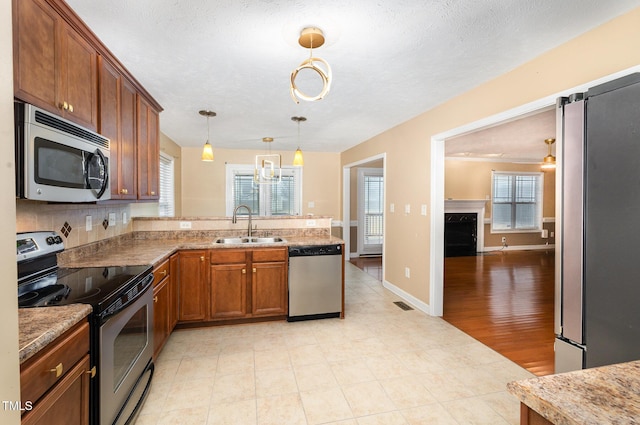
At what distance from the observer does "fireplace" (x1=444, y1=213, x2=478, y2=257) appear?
23.6ft

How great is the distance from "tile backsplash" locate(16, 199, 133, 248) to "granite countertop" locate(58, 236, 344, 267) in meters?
0.13

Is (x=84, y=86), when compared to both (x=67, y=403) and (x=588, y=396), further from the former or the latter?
(x=588, y=396)

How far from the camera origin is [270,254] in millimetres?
3107

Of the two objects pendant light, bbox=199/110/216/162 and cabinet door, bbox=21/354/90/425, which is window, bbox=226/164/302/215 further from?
cabinet door, bbox=21/354/90/425

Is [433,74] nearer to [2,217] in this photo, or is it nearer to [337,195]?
[2,217]

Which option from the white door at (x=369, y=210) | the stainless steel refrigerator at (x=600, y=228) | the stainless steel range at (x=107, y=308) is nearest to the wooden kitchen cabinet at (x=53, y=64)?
the stainless steel range at (x=107, y=308)

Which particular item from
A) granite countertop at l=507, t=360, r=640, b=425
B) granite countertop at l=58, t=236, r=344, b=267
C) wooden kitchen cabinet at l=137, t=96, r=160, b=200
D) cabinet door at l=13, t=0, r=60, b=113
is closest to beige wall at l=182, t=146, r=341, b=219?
granite countertop at l=58, t=236, r=344, b=267

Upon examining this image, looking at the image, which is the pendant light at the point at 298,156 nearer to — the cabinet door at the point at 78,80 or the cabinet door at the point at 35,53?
the cabinet door at the point at 78,80

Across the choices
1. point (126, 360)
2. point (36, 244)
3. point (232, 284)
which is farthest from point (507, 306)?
point (36, 244)

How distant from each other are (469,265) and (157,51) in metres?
6.20

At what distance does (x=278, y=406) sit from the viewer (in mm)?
1908

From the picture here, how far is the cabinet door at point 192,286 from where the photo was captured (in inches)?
115

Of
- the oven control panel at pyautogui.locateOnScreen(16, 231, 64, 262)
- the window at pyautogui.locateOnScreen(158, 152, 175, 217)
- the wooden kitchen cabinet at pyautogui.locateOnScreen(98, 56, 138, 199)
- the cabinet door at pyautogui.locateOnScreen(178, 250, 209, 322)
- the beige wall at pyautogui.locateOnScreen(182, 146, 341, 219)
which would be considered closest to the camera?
the oven control panel at pyautogui.locateOnScreen(16, 231, 64, 262)

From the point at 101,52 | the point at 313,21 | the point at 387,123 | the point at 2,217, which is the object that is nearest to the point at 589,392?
the point at 2,217
